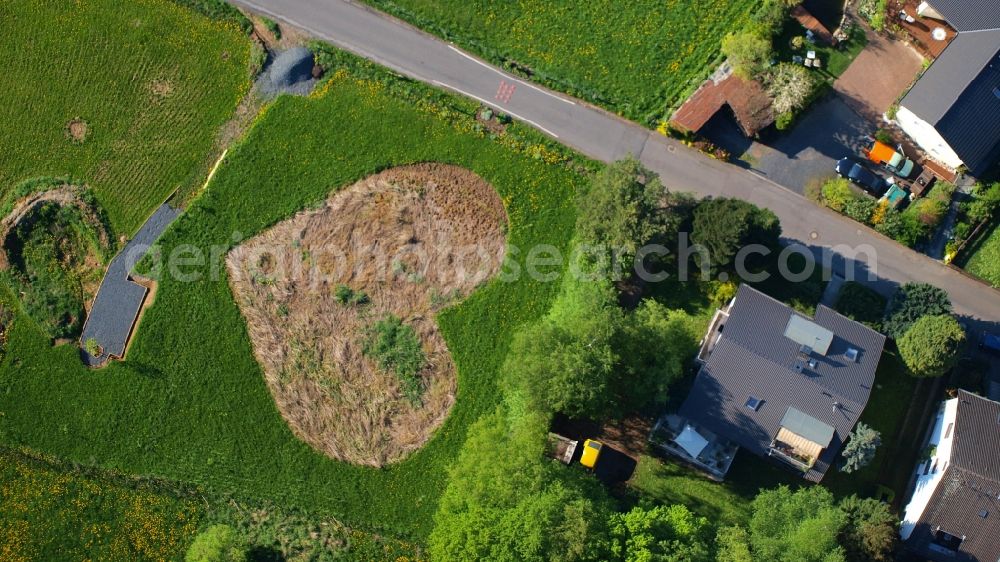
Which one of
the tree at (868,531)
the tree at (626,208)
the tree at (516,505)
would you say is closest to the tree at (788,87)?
the tree at (626,208)

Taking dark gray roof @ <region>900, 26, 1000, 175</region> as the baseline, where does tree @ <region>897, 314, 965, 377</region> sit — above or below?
below

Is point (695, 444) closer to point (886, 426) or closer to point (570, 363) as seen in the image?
point (570, 363)

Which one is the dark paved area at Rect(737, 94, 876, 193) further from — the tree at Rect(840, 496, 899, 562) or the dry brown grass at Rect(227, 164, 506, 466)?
the tree at Rect(840, 496, 899, 562)

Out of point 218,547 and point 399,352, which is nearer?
point 218,547

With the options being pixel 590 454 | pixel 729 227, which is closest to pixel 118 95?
pixel 590 454

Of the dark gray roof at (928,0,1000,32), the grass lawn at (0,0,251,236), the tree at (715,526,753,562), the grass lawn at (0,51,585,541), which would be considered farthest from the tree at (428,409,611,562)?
the dark gray roof at (928,0,1000,32)

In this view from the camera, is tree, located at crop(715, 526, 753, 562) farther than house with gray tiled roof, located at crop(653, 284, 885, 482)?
No

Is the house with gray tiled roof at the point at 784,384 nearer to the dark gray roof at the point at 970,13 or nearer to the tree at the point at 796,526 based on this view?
the tree at the point at 796,526
